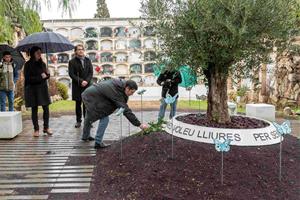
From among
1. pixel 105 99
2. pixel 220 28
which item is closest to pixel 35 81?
pixel 105 99

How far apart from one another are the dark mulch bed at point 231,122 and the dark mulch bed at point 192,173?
0.40 m

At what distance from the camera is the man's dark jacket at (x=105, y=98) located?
14.3ft

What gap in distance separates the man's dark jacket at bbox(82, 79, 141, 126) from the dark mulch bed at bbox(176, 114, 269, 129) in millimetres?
895

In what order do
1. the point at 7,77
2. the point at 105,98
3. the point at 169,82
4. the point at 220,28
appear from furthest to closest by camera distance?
1. the point at 7,77
2. the point at 169,82
3. the point at 105,98
4. the point at 220,28

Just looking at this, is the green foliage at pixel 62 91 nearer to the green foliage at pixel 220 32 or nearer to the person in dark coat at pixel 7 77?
the person in dark coat at pixel 7 77

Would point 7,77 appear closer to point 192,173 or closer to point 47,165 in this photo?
point 47,165

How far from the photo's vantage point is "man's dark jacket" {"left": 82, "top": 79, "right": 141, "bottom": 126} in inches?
171

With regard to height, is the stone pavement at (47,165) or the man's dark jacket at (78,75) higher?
the man's dark jacket at (78,75)

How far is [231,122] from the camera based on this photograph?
455cm

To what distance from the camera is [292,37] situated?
4.29 m

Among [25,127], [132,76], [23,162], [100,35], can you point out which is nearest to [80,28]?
[100,35]

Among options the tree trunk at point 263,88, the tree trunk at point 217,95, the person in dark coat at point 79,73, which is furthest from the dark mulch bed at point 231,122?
the tree trunk at point 263,88

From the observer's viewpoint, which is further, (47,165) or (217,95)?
(217,95)

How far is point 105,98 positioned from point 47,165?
105 centimetres
